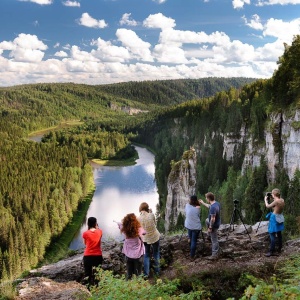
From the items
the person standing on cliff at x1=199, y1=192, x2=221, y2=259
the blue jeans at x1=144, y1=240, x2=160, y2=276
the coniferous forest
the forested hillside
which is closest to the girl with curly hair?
the blue jeans at x1=144, y1=240, x2=160, y2=276

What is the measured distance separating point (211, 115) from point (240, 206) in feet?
209

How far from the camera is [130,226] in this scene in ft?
34.9

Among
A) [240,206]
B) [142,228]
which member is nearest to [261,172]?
[240,206]

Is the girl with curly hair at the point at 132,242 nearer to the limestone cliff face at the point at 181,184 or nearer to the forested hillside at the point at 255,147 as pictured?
the forested hillside at the point at 255,147

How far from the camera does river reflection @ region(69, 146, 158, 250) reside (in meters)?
66.4

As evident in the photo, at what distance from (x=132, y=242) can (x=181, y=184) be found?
38.0 m

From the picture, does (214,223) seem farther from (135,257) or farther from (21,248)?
(21,248)

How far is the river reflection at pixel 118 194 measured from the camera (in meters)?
66.4

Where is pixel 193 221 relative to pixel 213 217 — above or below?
below

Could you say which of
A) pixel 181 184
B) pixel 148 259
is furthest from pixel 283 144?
pixel 148 259

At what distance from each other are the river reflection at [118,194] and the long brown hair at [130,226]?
140ft

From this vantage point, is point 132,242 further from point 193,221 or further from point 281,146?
point 281,146

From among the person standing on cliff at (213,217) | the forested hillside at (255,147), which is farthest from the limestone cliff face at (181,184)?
the person standing on cliff at (213,217)

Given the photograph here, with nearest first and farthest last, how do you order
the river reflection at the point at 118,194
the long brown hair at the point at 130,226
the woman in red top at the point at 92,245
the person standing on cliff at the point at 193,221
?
the long brown hair at the point at 130,226 < the woman in red top at the point at 92,245 < the person standing on cliff at the point at 193,221 < the river reflection at the point at 118,194
